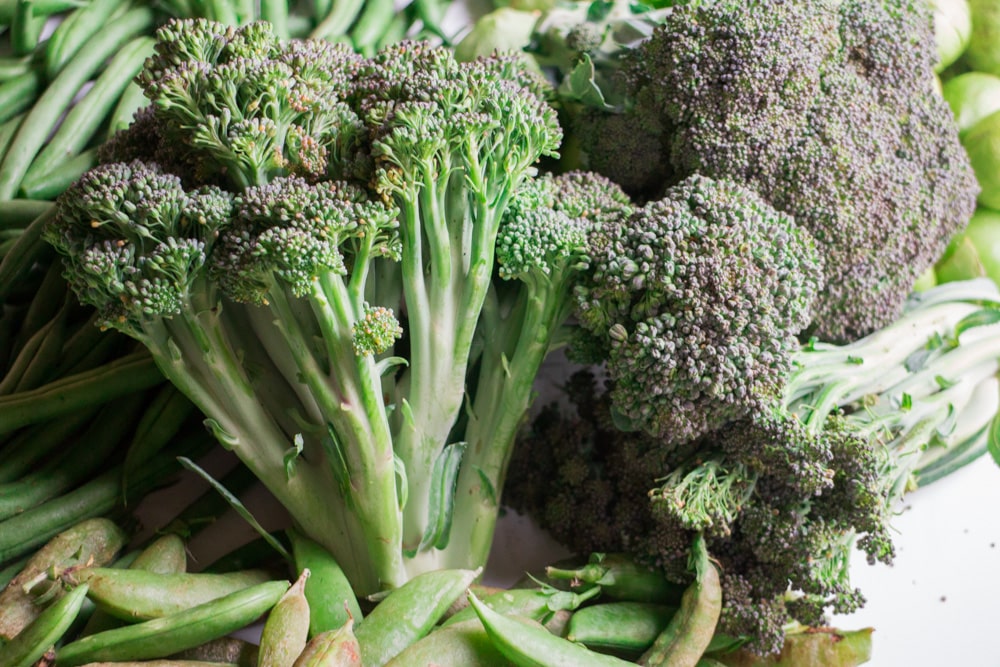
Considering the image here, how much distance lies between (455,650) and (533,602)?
15cm

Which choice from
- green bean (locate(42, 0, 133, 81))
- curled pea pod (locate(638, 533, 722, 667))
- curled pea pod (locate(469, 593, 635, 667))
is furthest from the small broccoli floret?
green bean (locate(42, 0, 133, 81))

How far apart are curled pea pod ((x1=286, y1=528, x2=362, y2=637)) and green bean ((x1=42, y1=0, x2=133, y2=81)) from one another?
0.99 metres

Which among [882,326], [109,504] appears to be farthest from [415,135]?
[882,326]

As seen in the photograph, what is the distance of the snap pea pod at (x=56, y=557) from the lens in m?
1.00

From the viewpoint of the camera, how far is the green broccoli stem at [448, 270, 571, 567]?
Result: 1.18 meters

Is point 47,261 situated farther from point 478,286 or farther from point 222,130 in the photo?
point 478,286

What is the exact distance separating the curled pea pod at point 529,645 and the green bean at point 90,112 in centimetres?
105

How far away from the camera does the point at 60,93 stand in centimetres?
143

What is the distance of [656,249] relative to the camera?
1099 mm

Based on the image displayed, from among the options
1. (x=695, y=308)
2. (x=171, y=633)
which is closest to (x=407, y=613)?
(x=171, y=633)

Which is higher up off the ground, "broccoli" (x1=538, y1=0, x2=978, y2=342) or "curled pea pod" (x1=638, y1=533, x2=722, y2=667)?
"broccoli" (x1=538, y1=0, x2=978, y2=342)

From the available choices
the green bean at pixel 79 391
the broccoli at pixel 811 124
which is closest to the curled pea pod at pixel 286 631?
the green bean at pixel 79 391

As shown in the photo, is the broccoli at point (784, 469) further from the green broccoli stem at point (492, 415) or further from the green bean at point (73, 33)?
the green bean at point (73, 33)

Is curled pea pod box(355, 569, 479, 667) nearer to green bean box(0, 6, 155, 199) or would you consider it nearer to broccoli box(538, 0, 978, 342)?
broccoli box(538, 0, 978, 342)
